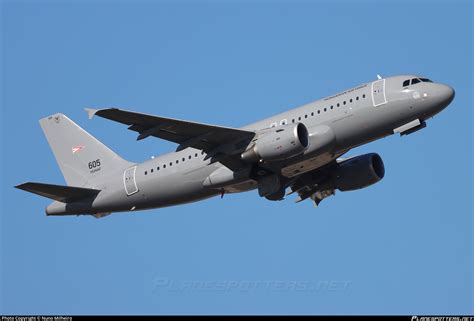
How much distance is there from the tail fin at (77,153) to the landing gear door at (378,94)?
14.6m

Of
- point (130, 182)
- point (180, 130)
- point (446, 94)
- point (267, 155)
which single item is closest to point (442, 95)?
point (446, 94)

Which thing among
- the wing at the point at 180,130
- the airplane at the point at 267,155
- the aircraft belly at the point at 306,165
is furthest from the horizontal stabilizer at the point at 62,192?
the aircraft belly at the point at 306,165

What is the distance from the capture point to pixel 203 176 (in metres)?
48.5

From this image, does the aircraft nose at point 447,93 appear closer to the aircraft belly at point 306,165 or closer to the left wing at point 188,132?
the aircraft belly at point 306,165

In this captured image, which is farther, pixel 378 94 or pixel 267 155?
pixel 378 94

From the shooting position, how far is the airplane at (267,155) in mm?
45219

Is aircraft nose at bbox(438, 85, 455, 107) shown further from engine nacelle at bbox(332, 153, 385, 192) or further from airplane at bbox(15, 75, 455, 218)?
engine nacelle at bbox(332, 153, 385, 192)

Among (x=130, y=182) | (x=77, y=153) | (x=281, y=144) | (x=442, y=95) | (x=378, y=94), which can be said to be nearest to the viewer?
(x=281, y=144)

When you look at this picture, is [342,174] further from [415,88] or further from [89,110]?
[89,110]

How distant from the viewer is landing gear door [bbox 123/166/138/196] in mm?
49969

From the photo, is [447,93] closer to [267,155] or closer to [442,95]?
[442,95]

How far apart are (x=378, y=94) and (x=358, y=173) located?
23.4 feet

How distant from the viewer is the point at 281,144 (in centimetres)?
4488

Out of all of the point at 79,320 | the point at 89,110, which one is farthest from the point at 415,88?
the point at 79,320
